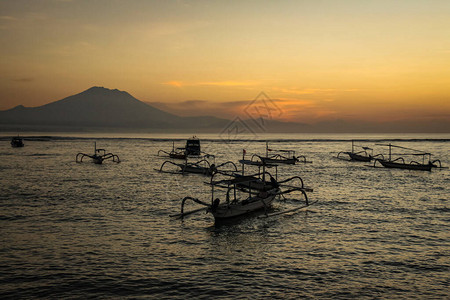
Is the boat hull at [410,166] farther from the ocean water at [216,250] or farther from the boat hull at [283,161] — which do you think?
the ocean water at [216,250]

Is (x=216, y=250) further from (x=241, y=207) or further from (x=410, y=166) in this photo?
(x=410, y=166)

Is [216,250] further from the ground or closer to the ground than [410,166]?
closer to the ground

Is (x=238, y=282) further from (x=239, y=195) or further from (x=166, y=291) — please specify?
(x=239, y=195)

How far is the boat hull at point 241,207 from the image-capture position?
2206 centimetres

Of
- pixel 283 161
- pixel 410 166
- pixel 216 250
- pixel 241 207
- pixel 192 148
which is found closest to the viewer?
pixel 216 250

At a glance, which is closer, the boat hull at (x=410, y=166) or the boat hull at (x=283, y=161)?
the boat hull at (x=410, y=166)

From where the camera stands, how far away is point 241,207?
77.4 ft

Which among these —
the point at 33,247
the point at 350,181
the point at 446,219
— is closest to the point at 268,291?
the point at 33,247

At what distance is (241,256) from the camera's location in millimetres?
16797

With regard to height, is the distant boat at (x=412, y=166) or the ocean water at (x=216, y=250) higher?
the distant boat at (x=412, y=166)

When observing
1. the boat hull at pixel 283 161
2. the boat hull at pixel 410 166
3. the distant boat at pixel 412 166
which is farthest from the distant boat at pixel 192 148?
the distant boat at pixel 412 166

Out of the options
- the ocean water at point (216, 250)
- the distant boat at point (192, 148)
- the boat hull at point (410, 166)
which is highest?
the distant boat at point (192, 148)

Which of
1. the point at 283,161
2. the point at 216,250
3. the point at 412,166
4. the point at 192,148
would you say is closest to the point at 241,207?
the point at 216,250

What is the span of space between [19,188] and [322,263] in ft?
104
